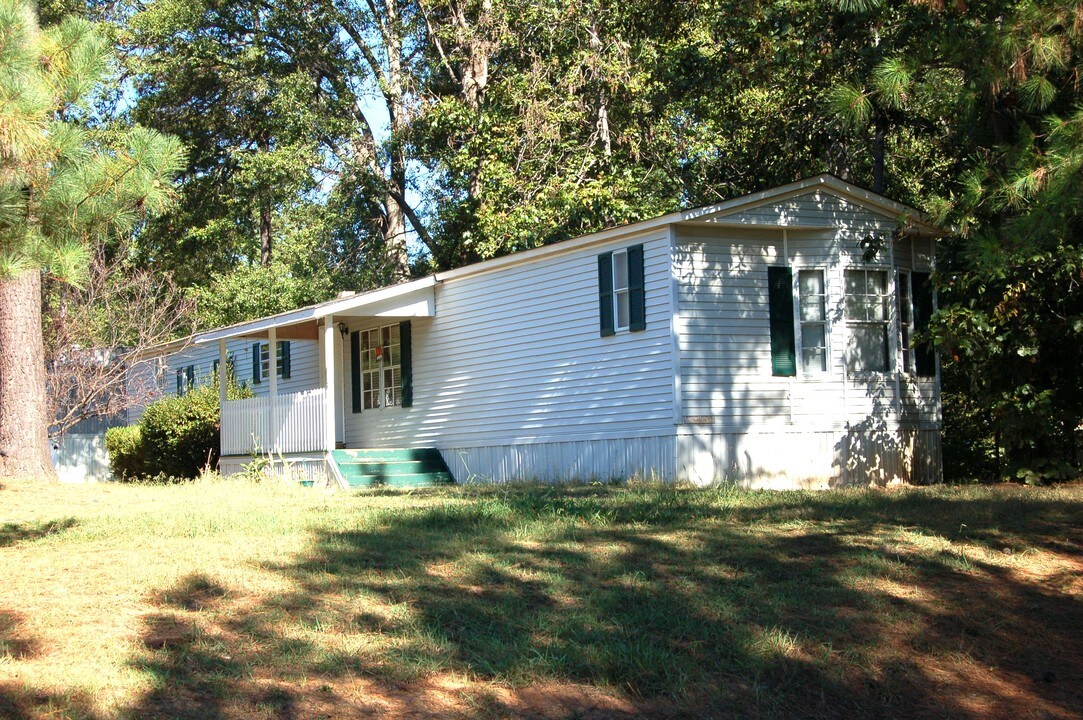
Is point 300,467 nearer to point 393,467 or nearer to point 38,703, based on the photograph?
point 393,467

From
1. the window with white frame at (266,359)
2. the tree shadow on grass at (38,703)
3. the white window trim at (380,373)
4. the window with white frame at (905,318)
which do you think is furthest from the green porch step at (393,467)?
the tree shadow on grass at (38,703)

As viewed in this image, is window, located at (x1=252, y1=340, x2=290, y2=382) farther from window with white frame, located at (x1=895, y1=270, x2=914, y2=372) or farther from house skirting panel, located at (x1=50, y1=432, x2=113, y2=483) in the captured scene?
window with white frame, located at (x1=895, y1=270, x2=914, y2=372)

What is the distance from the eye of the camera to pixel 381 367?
69.1 feet

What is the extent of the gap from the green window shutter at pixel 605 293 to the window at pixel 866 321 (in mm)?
3377

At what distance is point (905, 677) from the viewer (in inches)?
268

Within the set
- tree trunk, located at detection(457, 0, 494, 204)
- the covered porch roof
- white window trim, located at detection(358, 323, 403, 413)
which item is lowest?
white window trim, located at detection(358, 323, 403, 413)

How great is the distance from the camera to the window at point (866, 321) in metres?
15.8

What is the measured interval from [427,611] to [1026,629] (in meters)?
4.07

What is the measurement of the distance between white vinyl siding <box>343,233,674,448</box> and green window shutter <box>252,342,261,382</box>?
17.5ft

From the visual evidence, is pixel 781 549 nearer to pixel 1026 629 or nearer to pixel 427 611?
pixel 1026 629

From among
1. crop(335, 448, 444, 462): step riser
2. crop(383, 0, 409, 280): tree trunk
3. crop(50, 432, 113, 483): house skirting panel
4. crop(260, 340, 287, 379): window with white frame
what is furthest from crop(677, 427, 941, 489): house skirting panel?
crop(50, 432, 113, 483): house skirting panel

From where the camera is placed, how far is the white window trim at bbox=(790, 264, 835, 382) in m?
15.5

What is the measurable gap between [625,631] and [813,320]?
31.1 feet

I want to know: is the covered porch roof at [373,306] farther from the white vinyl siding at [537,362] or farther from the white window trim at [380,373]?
the white window trim at [380,373]
